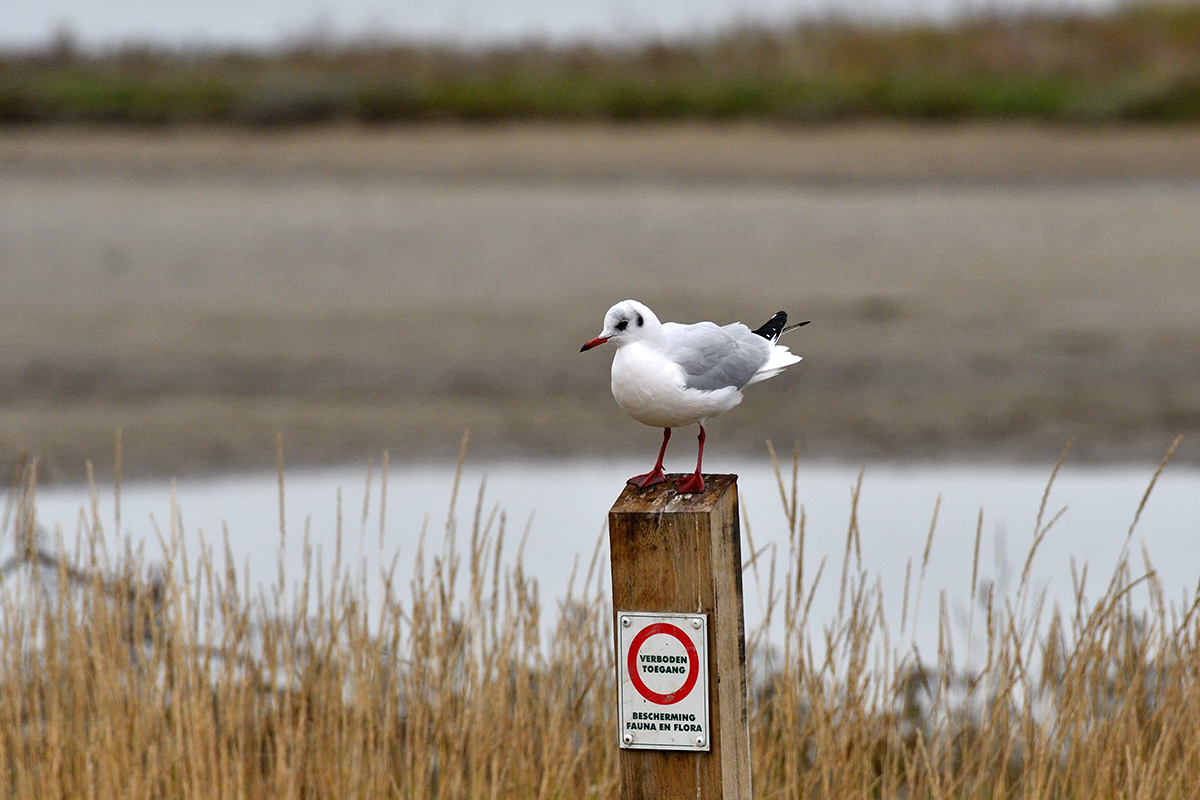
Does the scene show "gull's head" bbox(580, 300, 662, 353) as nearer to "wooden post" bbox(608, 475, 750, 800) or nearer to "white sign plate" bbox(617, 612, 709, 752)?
"wooden post" bbox(608, 475, 750, 800)

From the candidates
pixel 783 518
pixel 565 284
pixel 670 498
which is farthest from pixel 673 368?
pixel 565 284

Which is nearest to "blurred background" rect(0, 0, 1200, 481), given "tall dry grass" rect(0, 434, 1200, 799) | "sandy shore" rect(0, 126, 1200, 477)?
"sandy shore" rect(0, 126, 1200, 477)

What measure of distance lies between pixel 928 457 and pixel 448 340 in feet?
15.9

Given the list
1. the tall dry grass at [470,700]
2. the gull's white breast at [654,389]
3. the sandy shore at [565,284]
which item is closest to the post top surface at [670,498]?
the gull's white breast at [654,389]

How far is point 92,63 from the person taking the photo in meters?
22.9

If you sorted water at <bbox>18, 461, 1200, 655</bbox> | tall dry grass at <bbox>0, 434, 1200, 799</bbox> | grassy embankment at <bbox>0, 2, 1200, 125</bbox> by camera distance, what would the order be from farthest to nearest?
grassy embankment at <bbox>0, 2, 1200, 125</bbox>, water at <bbox>18, 461, 1200, 655</bbox>, tall dry grass at <bbox>0, 434, 1200, 799</bbox>

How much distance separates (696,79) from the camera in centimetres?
2116

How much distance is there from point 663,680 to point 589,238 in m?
13.3

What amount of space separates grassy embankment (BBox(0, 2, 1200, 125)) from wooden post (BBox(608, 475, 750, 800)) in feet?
55.4

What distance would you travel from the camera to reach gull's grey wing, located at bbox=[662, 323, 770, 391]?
3184 millimetres

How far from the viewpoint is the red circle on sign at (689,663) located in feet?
10.7

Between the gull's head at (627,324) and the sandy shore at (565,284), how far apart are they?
8.06m

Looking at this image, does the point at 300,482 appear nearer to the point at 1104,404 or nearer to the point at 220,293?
the point at 220,293

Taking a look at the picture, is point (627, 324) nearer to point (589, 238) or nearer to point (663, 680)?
point (663, 680)
